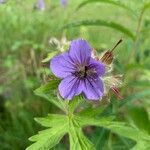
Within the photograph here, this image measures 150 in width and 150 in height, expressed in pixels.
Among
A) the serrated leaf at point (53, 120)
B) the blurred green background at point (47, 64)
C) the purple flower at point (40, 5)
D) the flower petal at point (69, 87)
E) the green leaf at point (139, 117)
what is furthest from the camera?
the purple flower at point (40, 5)

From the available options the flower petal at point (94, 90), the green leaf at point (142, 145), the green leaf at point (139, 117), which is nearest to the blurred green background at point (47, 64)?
the green leaf at point (139, 117)

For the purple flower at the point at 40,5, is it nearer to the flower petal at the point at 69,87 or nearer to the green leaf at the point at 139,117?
the green leaf at the point at 139,117

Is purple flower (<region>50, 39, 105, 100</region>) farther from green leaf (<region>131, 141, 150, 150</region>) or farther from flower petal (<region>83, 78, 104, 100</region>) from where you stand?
green leaf (<region>131, 141, 150, 150</region>)

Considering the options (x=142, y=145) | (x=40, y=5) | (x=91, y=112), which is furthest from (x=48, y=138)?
(x=40, y=5)

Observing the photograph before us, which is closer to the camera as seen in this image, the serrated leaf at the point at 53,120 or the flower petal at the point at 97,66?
the flower petal at the point at 97,66

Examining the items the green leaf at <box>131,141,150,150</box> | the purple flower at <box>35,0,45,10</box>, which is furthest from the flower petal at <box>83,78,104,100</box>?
the purple flower at <box>35,0,45,10</box>
